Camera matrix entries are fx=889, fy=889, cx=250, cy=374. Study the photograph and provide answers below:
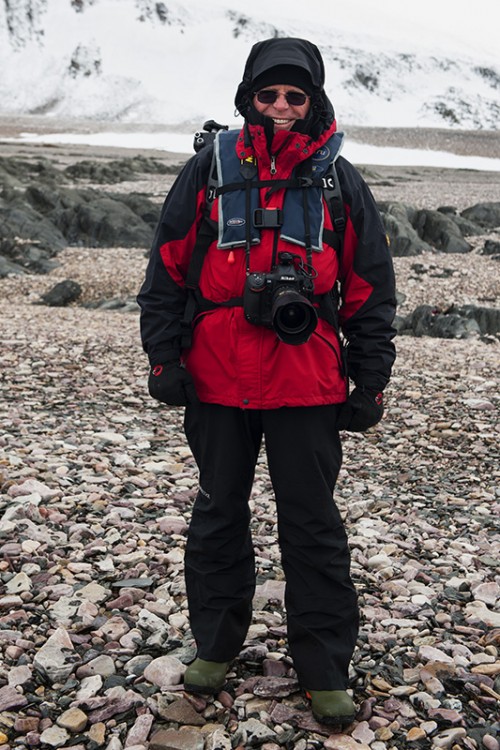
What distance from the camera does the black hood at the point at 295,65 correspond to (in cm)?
349

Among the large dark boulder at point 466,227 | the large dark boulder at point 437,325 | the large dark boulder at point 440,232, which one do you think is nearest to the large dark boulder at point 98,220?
the large dark boulder at point 440,232

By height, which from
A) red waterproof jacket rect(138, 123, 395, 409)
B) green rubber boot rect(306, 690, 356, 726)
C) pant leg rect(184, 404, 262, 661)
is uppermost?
red waterproof jacket rect(138, 123, 395, 409)

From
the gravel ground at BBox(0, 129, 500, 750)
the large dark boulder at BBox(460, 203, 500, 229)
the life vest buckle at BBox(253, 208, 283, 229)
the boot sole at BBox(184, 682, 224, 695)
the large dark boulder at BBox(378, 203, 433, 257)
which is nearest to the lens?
the life vest buckle at BBox(253, 208, 283, 229)

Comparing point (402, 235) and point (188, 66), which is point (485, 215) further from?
point (188, 66)

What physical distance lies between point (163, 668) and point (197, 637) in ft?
0.87

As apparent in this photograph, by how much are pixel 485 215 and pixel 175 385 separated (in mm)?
29673

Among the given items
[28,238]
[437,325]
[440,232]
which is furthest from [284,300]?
[440,232]

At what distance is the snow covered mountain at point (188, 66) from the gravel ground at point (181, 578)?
5699 inches

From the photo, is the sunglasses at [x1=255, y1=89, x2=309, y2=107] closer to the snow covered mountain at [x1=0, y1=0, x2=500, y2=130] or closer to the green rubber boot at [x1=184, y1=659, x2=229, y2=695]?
the green rubber boot at [x1=184, y1=659, x2=229, y2=695]

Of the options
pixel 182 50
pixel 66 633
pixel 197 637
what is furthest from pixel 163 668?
pixel 182 50

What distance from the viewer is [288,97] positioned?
3.53 metres

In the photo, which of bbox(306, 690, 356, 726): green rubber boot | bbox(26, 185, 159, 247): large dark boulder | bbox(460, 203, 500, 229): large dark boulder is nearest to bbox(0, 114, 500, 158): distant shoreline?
bbox(460, 203, 500, 229): large dark boulder

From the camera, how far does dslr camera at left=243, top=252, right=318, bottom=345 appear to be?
3336 millimetres

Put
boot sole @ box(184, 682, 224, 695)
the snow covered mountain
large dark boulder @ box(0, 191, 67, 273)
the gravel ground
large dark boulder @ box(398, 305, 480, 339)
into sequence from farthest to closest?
the snow covered mountain, large dark boulder @ box(0, 191, 67, 273), large dark boulder @ box(398, 305, 480, 339), boot sole @ box(184, 682, 224, 695), the gravel ground
